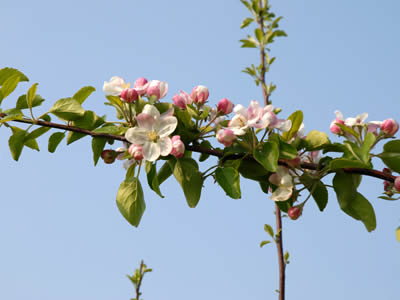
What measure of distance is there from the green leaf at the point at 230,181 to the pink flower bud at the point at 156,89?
30cm

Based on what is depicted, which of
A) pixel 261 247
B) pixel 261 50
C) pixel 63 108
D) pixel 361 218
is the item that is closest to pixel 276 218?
pixel 261 247

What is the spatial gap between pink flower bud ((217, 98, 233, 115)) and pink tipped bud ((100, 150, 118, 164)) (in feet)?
1.19

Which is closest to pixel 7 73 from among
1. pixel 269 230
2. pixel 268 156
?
pixel 268 156

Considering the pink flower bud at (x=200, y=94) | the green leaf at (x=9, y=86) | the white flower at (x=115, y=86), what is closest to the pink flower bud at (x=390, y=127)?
the pink flower bud at (x=200, y=94)

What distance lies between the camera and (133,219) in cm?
132

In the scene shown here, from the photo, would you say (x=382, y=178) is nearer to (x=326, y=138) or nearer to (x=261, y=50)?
(x=326, y=138)

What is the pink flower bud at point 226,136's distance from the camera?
122 cm

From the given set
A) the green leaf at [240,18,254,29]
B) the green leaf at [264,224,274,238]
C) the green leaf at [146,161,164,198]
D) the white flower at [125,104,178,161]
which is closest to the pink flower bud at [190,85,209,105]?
the white flower at [125,104,178,161]

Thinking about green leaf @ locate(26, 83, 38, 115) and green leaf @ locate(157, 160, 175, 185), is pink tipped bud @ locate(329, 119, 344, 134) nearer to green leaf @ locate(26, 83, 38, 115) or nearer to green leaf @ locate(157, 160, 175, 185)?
green leaf @ locate(157, 160, 175, 185)

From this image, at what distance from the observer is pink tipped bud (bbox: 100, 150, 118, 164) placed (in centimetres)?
142

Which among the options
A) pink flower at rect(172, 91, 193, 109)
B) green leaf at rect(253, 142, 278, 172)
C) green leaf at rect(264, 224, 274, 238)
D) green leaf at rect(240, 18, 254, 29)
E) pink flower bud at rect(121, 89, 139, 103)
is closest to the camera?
green leaf at rect(253, 142, 278, 172)

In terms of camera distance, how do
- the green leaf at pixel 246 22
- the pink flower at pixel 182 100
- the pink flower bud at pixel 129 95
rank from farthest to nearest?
1. the green leaf at pixel 246 22
2. the pink flower at pixel 182 100
3. the pink flower bud at pixel 129 95

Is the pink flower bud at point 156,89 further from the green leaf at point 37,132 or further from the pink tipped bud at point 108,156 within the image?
the green leaf at point 37,132

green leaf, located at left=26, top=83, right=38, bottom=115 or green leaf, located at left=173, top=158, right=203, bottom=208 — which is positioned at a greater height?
green leaf, located at left=26, top=83, right=38, bottom=115
